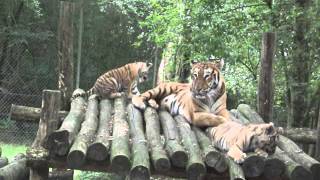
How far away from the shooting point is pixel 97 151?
195 inches

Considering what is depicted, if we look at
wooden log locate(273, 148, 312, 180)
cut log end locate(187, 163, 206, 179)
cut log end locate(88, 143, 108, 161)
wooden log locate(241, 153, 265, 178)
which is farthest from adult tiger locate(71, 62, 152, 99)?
wooden log locate(273, 148, 312, 180)

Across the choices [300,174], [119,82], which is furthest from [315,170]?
[119,82]

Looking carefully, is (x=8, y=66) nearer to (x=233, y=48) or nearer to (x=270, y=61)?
(x=233, y=48)

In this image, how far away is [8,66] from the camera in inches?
699

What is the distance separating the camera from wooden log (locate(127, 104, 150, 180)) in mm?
4737

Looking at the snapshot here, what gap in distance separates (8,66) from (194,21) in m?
10.3

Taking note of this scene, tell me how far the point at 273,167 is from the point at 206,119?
4.81 ft

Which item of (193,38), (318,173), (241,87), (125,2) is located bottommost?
(318,173)

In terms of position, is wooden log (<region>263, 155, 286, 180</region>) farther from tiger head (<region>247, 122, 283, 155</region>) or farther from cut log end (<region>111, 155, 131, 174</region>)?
cut log end (<region>111, 155, 131, 174</region>)

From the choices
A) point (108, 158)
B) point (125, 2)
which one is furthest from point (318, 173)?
point (125, 2)

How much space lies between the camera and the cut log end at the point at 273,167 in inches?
196

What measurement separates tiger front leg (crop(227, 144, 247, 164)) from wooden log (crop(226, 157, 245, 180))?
0.04m

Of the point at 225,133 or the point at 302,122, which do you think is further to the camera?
the point at 302,122

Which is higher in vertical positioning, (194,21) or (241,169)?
(194,21)
